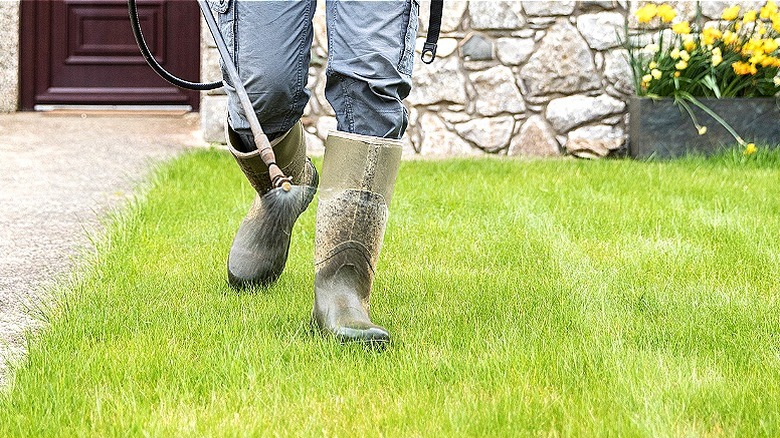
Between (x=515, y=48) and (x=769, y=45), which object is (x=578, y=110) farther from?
(x=769, y=45)

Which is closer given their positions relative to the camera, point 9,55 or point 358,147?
point 358,147

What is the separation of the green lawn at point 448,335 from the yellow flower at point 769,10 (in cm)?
177

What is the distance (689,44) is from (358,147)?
3473 millimetres

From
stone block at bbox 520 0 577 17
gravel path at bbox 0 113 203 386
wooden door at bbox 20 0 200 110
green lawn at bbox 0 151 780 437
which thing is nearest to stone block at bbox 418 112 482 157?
stone block at bbox 520 0 577 17

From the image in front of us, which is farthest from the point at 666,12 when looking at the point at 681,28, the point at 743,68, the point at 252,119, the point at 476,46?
the point at 252,119

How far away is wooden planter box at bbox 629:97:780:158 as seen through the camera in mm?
5035

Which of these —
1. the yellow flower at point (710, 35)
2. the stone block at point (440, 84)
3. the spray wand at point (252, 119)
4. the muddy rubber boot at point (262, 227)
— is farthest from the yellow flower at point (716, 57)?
the spray wand at point (252, 119)

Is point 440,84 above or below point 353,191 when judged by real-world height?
below

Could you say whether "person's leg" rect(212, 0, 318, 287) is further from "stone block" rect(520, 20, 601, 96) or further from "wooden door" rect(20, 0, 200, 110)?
"wooden door" rect(20, 0, 200, 110)

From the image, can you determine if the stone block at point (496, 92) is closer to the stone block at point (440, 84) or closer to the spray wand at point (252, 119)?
the stone block at point (440, 84)

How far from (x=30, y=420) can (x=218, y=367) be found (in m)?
0.34

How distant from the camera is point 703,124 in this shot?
5051 millimetres

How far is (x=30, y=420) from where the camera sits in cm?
153

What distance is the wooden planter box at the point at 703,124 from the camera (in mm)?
5035
